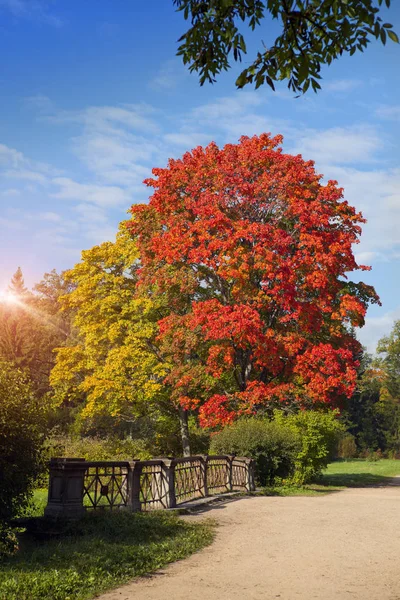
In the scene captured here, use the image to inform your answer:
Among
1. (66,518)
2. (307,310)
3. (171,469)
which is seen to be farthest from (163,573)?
(307,310)

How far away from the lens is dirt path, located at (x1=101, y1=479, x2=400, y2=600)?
7898mm

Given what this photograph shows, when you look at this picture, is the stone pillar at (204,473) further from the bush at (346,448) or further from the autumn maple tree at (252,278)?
the bush at (346,448)

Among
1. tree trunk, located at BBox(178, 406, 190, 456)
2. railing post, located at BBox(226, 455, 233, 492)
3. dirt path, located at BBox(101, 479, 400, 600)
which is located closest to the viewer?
dirt path, located at BBox(101, 479, 400, 600)

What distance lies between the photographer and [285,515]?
14859mm

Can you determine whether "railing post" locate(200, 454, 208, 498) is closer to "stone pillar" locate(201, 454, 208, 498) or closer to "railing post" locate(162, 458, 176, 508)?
→ "stone pillar" locate(201, 454, 208, 498)

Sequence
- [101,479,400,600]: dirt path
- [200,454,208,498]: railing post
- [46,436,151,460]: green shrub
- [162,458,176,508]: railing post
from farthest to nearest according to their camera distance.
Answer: [46,436,151,460]: green shrub, [200,454,208,498]: railing post, [162,458,176,508]: railing post, [101,479,400,600]: dirt path

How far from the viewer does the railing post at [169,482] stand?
1534 centimetres

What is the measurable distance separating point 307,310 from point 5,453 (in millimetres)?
15805

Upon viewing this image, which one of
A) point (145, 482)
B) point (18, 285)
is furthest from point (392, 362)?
point (145, 482)

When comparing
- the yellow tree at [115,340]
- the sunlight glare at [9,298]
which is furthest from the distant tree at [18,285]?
the yellow tree at [115,340]

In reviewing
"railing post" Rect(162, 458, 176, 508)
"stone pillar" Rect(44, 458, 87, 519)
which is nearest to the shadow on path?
"railing post" Rect(162, 458, 176, 508)

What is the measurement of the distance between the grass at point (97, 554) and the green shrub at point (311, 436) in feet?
32.9

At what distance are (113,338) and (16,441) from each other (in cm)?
1832

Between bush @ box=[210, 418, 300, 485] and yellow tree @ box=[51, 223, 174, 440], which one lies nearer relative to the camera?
bush @ box=[210, 418, 300, 485]
